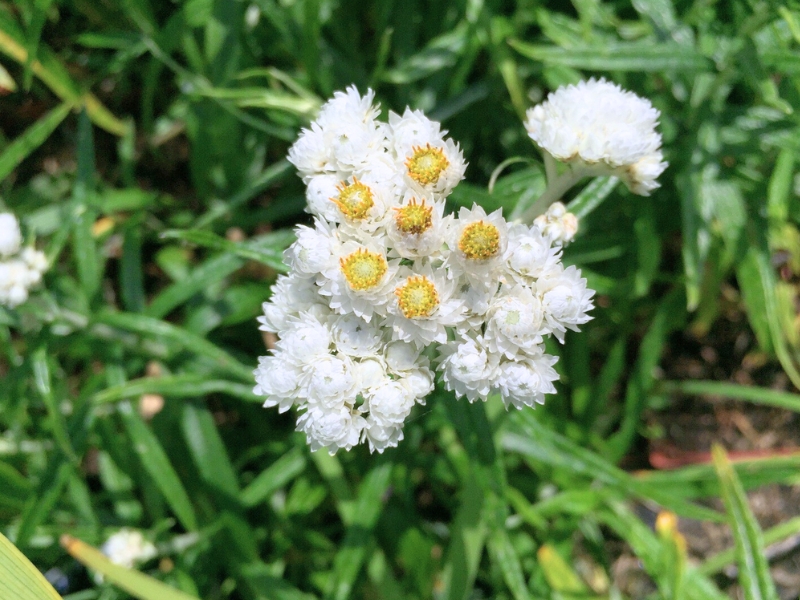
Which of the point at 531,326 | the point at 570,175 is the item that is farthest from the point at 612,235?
the point at 531,326

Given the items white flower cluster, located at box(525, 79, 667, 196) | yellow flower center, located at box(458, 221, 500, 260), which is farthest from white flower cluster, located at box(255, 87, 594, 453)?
white flower cluster, located at box(525, 79, 667, 196)

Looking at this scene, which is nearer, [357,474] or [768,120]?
[768,120]

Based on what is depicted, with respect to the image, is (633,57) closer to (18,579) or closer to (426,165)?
(426,165)

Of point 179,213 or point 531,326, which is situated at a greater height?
point 531,326

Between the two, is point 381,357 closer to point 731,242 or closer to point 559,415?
point 731,242

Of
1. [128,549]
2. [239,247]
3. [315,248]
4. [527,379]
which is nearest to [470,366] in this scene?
[527,379]

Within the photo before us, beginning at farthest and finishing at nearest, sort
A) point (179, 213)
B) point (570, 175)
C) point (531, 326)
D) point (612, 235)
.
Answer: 1. point (179, 213)
2. point (612, 235)
3. point (570, 175)
4. point (531, 326)

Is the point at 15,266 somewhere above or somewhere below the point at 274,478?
above
